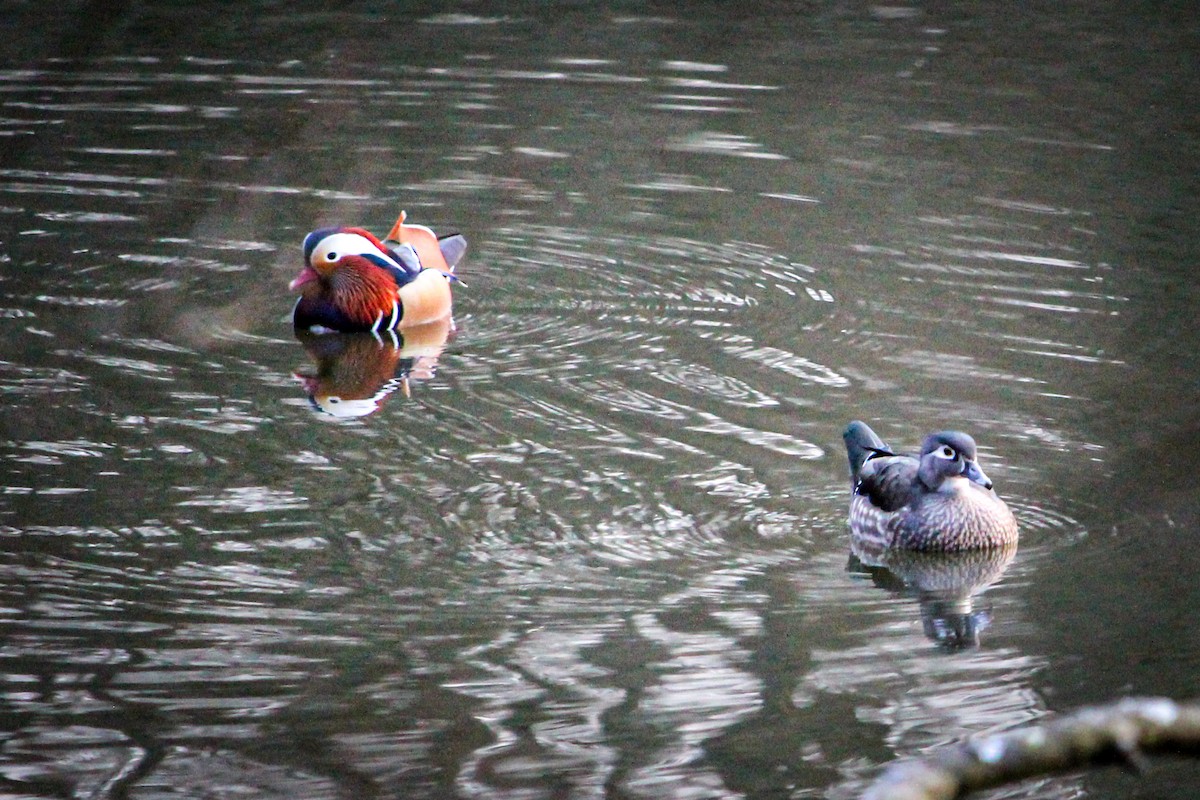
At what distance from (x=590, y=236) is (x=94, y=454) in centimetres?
448

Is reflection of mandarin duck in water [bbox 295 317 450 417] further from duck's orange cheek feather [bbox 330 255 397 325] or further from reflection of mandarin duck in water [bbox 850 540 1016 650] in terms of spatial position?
reflection of mandarin duck in water [bbox 850 540 1016 650]

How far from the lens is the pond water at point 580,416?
5.50 m

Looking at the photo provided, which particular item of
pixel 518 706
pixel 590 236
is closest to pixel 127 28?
pixel 590 236

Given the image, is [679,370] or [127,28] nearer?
[679,370]

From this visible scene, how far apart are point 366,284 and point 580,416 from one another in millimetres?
2201

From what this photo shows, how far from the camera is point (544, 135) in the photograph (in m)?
13.6

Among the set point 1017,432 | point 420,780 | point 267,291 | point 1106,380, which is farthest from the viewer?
point 267,291

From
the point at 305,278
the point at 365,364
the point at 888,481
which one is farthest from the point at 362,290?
the point at 888,481

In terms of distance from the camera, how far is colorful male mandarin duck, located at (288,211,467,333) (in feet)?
32.4

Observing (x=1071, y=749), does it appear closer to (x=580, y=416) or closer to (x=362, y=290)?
(x=580, y=416)

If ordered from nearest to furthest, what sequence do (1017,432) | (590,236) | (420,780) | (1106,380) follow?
(420,780) → (1017,432) → (1106,380) → (590,236)

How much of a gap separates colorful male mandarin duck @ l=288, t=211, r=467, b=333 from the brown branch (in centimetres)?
805

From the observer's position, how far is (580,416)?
27.1 ft

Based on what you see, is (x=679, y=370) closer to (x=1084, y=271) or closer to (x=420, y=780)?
(x=1084, y=271)
